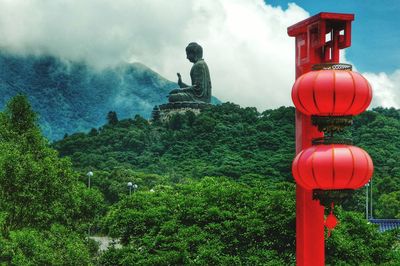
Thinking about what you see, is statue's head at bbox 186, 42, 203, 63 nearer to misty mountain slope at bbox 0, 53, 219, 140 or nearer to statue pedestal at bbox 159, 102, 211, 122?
statue pedestal at bbox 159, 102, 211, 122

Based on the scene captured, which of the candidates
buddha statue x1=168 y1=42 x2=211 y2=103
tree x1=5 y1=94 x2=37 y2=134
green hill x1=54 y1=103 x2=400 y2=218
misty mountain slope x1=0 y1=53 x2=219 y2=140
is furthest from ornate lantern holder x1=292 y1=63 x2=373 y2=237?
misty mountain slope x1=0 y1=53 x2=219 y2=140

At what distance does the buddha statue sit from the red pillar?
46258 mm

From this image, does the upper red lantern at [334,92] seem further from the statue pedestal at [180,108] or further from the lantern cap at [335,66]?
the statue pedestal at [180,108]

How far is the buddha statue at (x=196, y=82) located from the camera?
53844mm

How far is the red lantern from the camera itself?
→ 6148 millimetres

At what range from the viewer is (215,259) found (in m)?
12.1

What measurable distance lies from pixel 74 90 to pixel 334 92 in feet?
368

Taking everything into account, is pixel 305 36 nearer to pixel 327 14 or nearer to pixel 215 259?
pixel 327 14

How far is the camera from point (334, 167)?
6.13 meters

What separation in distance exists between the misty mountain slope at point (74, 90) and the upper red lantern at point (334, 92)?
101 meters

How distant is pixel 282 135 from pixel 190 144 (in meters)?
6.91

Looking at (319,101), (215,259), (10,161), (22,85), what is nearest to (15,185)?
(10,161)

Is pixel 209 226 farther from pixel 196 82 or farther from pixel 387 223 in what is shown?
pixel 196 82

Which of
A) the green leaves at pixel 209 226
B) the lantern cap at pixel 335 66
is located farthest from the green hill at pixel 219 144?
the lantern cap at pixel 335 66
